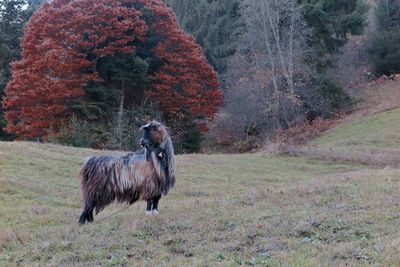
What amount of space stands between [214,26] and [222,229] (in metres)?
42.8

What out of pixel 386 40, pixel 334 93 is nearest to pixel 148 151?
pixel 334 93

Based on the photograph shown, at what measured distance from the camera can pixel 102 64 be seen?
33344 millimetres

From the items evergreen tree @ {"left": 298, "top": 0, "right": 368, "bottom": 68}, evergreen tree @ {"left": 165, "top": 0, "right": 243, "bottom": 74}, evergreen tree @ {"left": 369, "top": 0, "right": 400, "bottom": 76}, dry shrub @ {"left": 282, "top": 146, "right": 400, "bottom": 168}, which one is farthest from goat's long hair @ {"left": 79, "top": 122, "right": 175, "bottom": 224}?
evergreen tree @ {"left": 165, "top": 0, "right": 243, "bottom": 74}

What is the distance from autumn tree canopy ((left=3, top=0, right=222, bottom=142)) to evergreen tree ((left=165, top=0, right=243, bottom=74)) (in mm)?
13487

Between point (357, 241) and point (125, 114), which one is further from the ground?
point (125, 114)

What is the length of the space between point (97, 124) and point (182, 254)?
26.2 meters

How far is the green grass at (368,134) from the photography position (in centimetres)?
2911

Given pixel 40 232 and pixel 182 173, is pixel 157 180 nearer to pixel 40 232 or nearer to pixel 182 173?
pixel 40 232

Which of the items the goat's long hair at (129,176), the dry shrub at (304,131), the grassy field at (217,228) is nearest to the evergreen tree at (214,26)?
the dry shrub at (304,131)

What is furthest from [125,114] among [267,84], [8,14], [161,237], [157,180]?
[161,237]

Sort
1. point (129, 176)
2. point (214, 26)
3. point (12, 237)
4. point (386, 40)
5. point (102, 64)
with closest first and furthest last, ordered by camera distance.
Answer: point (12, 237) < point (129, 176) < point (102, 64) < point (386, 40) < point (214, 26)

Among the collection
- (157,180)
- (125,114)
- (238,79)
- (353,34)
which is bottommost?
(157,180)

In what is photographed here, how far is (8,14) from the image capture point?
42.5m

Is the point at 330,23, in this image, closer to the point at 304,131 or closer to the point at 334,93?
the point at 334,93
